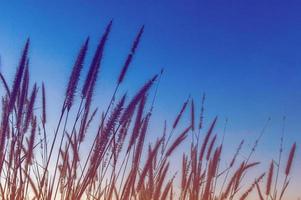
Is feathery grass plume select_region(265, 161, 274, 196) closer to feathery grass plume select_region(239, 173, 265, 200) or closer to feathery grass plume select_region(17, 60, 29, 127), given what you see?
feathery grass plume select_region(239, 173, 265, 200)

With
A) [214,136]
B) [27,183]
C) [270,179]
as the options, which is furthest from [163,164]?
[270,179]

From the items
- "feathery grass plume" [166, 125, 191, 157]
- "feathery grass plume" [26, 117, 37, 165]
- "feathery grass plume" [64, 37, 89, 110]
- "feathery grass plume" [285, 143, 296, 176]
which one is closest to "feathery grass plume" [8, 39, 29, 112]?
"feathery grass plume" [64, 37, 89, 110]

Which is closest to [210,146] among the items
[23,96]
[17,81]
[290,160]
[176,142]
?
[176,142]

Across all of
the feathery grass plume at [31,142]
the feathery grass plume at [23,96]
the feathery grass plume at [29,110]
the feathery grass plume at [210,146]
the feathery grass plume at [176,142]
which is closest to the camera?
the feathery grass plume at [23,96]

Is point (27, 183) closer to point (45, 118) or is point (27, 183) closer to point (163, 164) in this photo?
point (45, 118)

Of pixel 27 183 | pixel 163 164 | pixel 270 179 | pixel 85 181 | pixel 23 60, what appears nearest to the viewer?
pixel 85 181

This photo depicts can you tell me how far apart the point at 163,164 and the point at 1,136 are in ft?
4.95

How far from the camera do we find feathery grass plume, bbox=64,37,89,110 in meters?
2.64

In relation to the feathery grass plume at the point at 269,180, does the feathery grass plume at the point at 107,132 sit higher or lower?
lower

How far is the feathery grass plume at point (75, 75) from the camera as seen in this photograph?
2.64m

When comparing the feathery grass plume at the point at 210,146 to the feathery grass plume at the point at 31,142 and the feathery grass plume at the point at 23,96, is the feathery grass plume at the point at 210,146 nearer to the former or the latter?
the feathery grass plume at the point at 31,142

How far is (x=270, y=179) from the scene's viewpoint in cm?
466

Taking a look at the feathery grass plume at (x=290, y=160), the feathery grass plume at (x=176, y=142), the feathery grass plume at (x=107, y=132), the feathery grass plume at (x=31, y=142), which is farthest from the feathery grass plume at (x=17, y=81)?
the feathery grass plume at (x=290, y=160)

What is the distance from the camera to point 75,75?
274 cm
